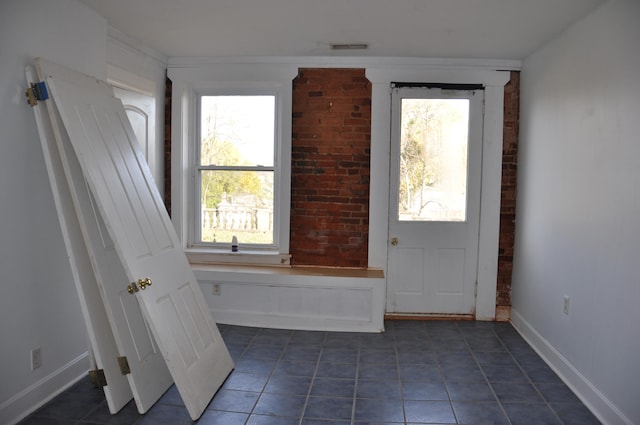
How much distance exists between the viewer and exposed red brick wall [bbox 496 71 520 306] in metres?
4.94

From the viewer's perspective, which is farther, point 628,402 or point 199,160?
point 199,160

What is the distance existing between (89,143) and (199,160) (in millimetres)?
2228

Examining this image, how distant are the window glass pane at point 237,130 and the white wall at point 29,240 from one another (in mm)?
1839

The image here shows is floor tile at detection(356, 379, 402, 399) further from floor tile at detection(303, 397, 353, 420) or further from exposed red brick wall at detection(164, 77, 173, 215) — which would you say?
exposed red brick wall at detection(164, 77, 173, 215)

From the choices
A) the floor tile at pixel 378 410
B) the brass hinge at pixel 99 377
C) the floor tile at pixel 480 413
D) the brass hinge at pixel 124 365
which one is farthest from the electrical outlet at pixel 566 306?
the brass hinge at pixel 99 377

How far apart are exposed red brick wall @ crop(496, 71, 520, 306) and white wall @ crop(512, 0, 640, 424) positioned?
27cm

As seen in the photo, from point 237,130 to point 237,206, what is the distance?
2.64 ft

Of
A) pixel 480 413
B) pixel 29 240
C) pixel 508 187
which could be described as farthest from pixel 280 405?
pixel 508 187

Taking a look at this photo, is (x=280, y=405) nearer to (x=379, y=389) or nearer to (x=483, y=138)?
(x=379, y=389)

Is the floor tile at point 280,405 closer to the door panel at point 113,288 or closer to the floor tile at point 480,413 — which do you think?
the door panel at point 113,288

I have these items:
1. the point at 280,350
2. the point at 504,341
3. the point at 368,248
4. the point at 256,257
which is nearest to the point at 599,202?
the point at 504,341

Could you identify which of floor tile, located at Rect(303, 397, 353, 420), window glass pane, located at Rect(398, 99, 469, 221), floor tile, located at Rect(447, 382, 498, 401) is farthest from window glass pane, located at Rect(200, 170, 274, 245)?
floor tile, located at Rect(447, 382, 498, 401)

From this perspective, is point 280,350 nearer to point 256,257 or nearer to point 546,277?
point 256,257

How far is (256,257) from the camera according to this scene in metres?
5.11
